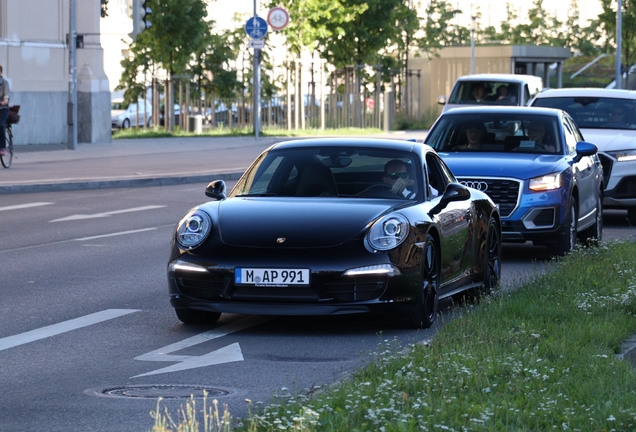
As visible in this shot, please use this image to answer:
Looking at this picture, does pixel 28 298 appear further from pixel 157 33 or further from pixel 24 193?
pixel 157 33

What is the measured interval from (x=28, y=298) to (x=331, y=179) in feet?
8.37

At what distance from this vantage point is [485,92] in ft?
91.6

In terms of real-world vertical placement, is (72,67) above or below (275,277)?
above

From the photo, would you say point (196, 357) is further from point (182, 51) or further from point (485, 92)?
point (182, 51)

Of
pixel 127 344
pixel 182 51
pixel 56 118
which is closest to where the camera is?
pixel 127 344

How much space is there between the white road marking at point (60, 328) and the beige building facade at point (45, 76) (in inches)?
901

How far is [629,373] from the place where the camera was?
673 cm

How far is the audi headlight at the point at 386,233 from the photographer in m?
8.85

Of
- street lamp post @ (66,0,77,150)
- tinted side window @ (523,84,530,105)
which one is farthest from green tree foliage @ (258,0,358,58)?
tinted side window @ (523,84,530,105)

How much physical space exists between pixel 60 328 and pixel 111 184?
14.2 meters

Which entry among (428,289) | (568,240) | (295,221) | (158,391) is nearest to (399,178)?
(428,289)

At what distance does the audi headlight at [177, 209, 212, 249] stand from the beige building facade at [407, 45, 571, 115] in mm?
42486

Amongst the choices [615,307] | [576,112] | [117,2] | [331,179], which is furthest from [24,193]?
[117,2]

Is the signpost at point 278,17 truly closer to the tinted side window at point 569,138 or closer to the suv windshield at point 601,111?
the suv windshield at point 601,111
